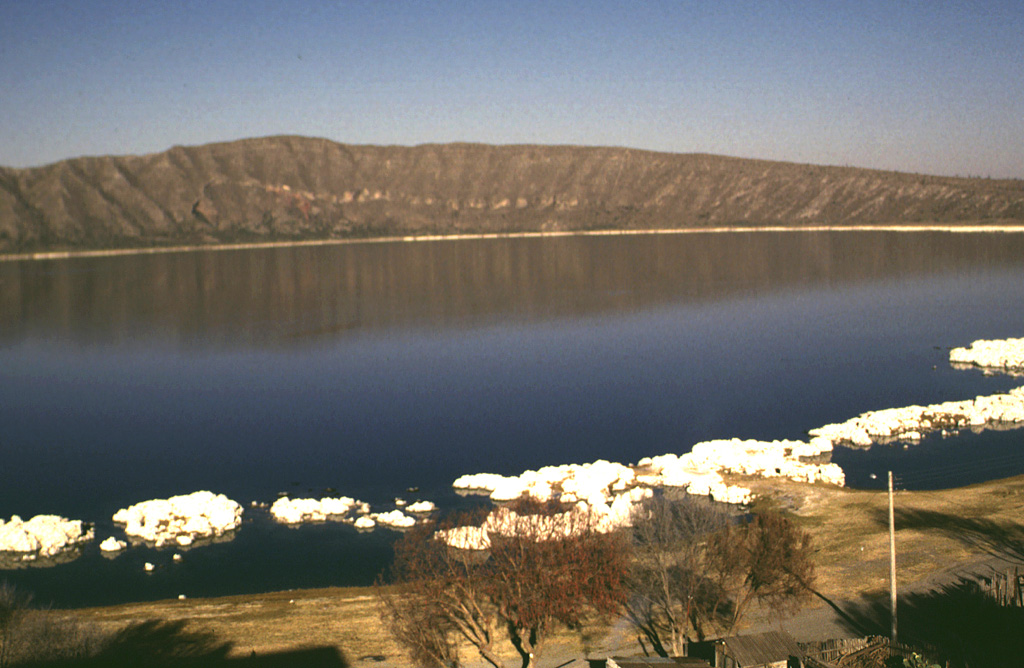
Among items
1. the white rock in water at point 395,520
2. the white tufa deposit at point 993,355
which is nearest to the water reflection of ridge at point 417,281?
the white tufa deposit at point 993,355

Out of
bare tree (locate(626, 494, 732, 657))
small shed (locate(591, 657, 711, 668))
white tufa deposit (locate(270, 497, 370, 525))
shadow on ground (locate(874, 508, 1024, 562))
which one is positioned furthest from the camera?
white tufa deposit (locate(270, 497, 370, 525))

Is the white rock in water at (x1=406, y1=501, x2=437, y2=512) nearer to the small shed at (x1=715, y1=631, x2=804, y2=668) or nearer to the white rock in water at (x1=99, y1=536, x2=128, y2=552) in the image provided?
the white rock in water at (x1=99, y1=536, x2=128, y2=552)

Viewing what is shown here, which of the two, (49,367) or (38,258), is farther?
(38,258)

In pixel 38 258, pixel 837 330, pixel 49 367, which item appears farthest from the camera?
pixel 38 258

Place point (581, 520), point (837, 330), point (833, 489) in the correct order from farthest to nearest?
1. point (837, 330)
2. point (833, 489)
3. point (581, 520)

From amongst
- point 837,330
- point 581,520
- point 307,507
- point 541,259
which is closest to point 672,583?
point 581,520

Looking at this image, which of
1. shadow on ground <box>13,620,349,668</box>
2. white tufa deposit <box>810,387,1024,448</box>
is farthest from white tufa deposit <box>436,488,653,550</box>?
white tufa deposit <box>810,387,1024,448</box>

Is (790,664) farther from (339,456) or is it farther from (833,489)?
(339,456)

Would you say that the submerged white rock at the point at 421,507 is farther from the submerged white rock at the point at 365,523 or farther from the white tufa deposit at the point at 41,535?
the white tufa deposit at the point at 41,535
